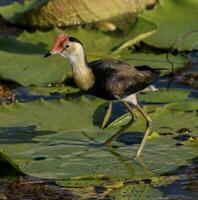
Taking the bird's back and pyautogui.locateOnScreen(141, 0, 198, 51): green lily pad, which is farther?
pyautogui.locateOnScreen(141, 0, 198, 51): green lily pad

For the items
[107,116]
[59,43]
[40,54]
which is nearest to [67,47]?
[59,43]

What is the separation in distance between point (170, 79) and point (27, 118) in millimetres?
1529

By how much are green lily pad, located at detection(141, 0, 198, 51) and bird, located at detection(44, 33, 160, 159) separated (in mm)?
1412

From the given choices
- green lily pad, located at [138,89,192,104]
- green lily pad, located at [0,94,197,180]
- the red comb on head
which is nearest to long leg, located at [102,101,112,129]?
green lily pad, located at [0,94,197,180]

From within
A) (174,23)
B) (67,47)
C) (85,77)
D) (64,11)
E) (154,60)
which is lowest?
(64,11)

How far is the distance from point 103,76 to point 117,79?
9 cm

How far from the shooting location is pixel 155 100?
603 cm

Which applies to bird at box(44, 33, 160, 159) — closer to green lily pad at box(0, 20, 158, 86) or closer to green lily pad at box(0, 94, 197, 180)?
green lily pad at box(0, 94, 197, 180)

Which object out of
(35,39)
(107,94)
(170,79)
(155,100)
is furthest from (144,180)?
(35,39)

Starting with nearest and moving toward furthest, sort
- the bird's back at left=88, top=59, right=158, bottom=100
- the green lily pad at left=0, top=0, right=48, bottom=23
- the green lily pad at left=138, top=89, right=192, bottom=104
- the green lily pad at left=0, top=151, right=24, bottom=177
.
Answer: the green lily pad at left=0, top=151, right=24, bottom=177, the bird's back at left=88, top=59, right=158, bottom=100, the green lily pad at left=138, top=89, right=192, bottom=104, the green lily pad at left=0, top=0, right=48, bottom=23

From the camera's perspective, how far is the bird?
5.45 metres

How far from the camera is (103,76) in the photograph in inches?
215

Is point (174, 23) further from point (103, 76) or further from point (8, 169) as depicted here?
point (8, 169)

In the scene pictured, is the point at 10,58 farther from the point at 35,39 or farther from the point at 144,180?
the point at 144,180
